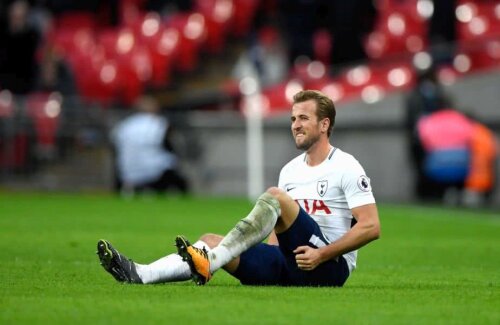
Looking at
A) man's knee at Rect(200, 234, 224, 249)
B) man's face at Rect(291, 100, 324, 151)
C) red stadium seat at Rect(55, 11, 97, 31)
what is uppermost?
red stadium seat at Rect(55, 11, 97, 31)

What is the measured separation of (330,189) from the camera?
9.12 metres

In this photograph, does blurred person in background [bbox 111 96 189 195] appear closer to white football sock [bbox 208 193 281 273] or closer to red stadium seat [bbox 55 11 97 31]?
red stadium seat [bbox 55 11 97 31]

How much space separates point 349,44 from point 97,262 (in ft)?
48.0

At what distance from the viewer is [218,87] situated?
26953 mm

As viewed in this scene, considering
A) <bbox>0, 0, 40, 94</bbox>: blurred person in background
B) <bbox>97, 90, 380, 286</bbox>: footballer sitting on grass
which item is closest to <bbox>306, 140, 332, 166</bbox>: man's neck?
<bbox>97, 90, 380, 286</bbox>: footballer sitting on grass

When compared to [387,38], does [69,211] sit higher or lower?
lower

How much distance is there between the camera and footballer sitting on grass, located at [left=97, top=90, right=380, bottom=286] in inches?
349

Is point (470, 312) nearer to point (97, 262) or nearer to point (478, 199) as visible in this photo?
point (97, 262)

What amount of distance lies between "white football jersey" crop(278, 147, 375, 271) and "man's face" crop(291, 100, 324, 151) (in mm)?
176

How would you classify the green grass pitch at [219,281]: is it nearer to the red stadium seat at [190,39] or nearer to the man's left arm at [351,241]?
the man's left arm at [351,241]

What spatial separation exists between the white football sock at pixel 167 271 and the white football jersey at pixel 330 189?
33.8 inches

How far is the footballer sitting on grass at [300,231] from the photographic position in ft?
29.1

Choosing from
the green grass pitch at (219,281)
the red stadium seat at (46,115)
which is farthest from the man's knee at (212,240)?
the red stadium seat at (46,115)

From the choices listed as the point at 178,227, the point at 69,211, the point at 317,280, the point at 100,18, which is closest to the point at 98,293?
the point at 317,280
